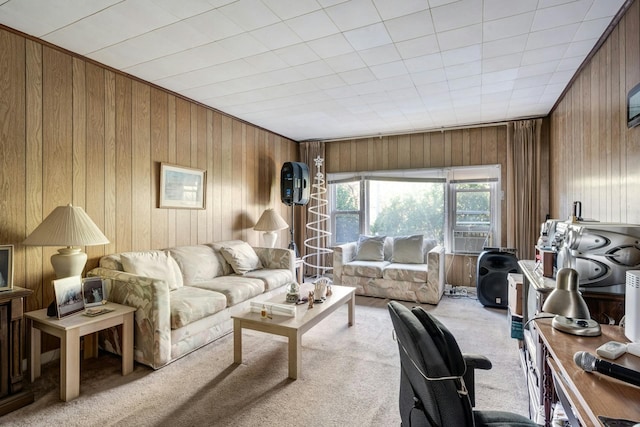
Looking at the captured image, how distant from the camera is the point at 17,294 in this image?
Answer: 2.12m

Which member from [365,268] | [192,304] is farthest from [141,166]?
[365,268]

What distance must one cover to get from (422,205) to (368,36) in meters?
3.41

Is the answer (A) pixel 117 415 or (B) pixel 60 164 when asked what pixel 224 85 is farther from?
(A) pixel 117 415

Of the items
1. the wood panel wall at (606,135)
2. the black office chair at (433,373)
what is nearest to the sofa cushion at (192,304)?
the black office chair at (433,373)

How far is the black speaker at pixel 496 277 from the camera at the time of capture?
418cm

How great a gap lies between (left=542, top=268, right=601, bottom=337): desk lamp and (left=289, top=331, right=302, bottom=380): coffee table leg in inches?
62.8

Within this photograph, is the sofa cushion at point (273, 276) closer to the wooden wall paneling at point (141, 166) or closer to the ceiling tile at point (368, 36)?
the wooden wall paneling at point (141, 166)

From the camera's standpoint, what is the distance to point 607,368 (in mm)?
1094

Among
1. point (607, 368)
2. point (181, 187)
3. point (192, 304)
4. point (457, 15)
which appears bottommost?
point (192, 304)

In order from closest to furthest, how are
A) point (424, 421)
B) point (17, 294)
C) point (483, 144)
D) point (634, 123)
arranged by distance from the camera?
point (424, 421)
point (634, 123)
point (17, 294)
point (483, 144)

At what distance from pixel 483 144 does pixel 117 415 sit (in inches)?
205

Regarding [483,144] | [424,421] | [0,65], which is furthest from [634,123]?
[0,65]

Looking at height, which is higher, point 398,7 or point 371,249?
point 398,7

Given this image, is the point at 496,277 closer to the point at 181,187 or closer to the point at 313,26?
the point at 313,26
